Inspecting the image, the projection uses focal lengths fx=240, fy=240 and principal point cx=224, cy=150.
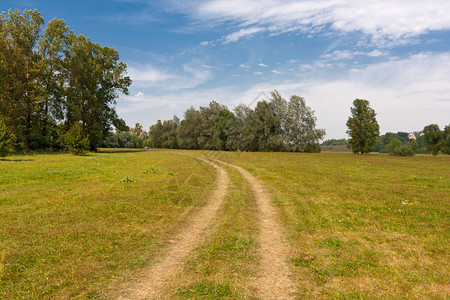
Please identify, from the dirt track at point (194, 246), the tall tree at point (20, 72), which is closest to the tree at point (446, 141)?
the dirt track at point (194, 246)

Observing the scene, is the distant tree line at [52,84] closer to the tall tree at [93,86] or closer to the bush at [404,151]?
the tall tree at [93,86]

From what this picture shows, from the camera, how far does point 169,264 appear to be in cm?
639

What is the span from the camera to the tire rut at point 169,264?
516 centimetres

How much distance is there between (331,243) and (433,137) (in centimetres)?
8990

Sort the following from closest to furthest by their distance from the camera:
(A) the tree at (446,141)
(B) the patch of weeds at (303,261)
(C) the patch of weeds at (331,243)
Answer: (B) the patch of weeds at (303,261) < (C) the patch of weeds at (331,243) < (A) the tree at (446,141)

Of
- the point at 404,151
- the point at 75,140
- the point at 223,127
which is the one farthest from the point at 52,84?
the point at 404,151

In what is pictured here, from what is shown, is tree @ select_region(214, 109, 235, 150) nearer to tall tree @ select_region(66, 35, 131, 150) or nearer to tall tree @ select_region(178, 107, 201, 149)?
tall tree @ select_region(178, 107, 201, 149)

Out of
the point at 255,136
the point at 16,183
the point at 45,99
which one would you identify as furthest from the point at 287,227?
the point at 255,136

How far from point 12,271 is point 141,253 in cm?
303

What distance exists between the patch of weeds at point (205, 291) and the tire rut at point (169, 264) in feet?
1.68

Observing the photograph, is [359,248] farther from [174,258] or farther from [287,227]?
[174,258]

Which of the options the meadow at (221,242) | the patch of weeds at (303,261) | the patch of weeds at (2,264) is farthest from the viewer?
the patch of weeds at (303,261)

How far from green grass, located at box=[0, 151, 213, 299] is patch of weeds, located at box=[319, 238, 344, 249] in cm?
524

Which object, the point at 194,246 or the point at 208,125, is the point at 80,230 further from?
the point at 208,125
